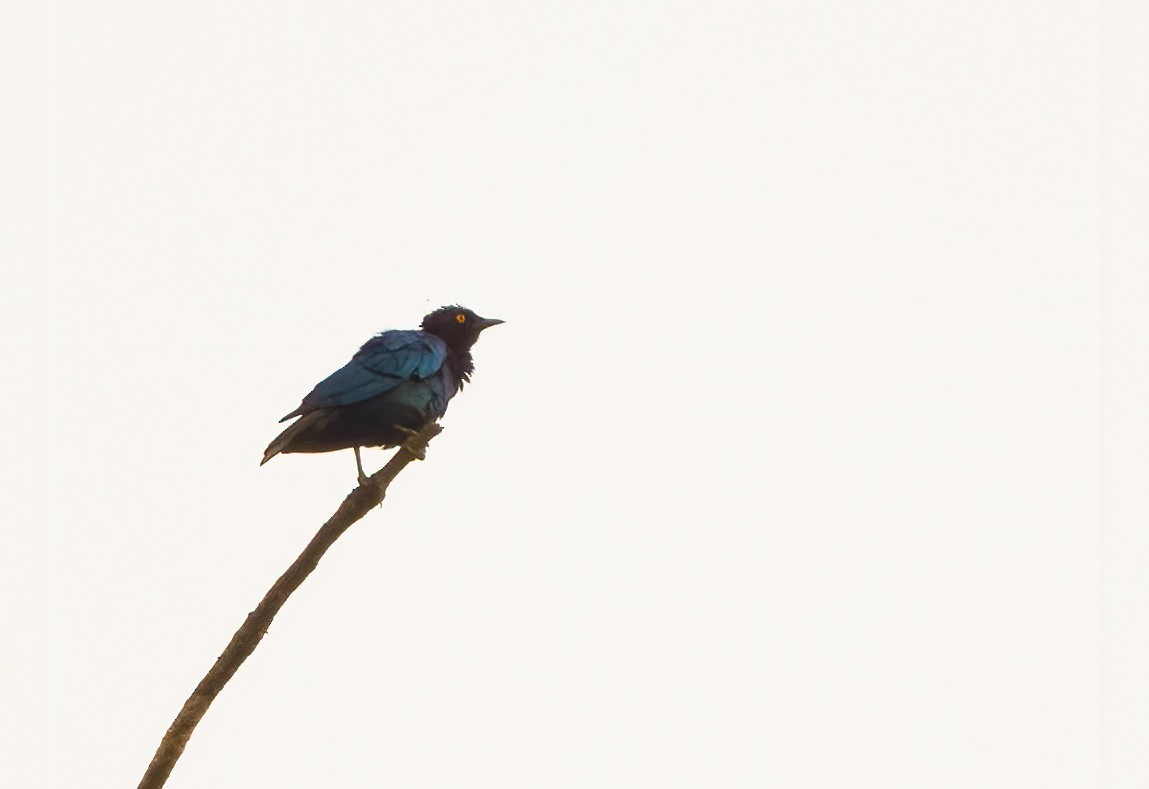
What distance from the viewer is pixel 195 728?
17.5 feet

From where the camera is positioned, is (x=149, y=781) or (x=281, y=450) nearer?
(x=149, y=781)

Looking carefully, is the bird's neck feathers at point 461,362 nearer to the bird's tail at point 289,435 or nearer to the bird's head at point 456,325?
the bird's head at point 456,325

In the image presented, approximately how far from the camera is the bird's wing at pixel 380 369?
8.25 meters

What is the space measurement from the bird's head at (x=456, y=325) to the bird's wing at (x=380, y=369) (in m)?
0.48

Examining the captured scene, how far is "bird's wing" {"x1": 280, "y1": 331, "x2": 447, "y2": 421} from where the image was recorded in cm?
825

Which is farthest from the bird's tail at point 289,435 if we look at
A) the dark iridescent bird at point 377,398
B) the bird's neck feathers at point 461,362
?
the bird's neck feathers at point 461,362

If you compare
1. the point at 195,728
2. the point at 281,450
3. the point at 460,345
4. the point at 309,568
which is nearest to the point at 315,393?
the point at 281,450

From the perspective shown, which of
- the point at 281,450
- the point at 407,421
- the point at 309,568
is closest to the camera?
the point at 309,568

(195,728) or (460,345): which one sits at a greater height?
(460,345)

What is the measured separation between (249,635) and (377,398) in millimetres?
3146

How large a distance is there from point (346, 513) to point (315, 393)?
2461mm

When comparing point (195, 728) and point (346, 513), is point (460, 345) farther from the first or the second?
point (195, 728)

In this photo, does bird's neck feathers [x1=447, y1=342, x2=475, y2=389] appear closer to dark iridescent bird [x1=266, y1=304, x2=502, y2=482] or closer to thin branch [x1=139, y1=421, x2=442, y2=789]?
dark iridescent bird [x1=266, y1=304, x2=502, y2=482]

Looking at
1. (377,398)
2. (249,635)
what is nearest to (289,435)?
(377,398)
